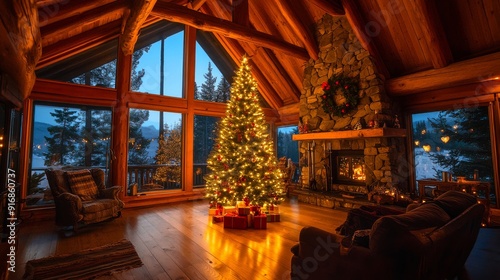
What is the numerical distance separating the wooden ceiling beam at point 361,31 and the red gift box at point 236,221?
13.4 ft

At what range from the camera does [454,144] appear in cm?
473

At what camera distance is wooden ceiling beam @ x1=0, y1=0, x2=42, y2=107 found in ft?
6.34

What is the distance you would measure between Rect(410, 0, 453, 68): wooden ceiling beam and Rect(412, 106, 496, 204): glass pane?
1128 mm

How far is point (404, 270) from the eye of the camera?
1.43 m

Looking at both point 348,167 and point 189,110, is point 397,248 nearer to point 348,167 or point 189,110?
point 348,167

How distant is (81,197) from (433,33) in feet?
21.3

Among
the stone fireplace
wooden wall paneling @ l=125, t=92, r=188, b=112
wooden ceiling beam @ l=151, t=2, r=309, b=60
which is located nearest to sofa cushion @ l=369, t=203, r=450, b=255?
the stone fireplace

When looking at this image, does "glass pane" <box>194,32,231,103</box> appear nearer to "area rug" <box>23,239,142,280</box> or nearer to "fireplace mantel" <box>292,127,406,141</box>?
"fireplace mantel" <box>292,127,406,141</box>

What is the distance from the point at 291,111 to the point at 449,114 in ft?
12.5

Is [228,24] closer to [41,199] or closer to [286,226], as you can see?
[286,226]

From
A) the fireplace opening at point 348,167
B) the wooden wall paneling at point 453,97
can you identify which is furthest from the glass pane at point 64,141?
the wooden wall paneling at point 453,97

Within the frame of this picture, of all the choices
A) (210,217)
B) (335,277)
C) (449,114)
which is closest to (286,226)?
(210,217)

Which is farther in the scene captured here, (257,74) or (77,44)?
(257,74)

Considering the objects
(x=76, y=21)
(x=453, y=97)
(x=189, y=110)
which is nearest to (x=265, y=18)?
(x=189, y=110)
